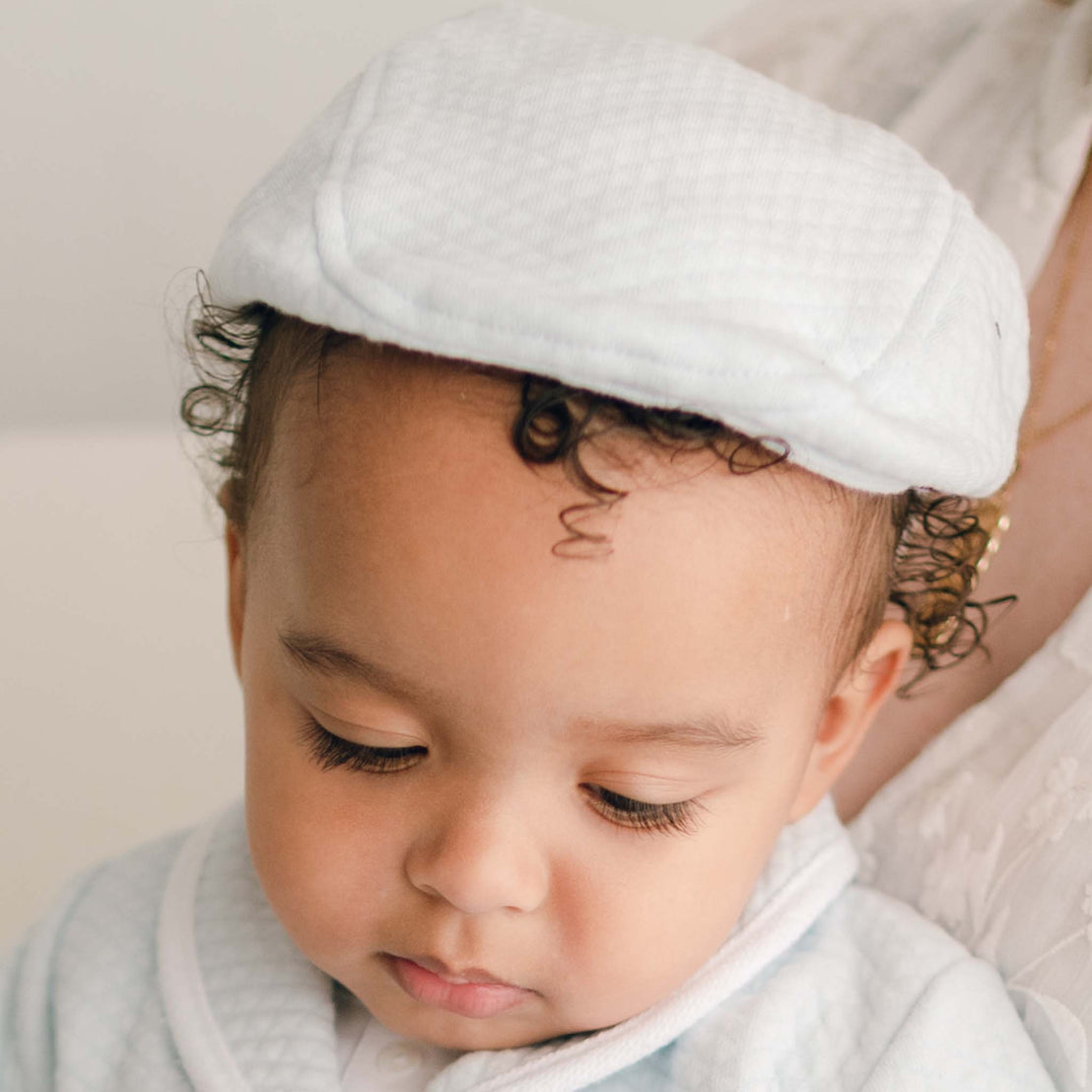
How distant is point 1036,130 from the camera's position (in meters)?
1.04

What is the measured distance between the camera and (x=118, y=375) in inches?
74.1

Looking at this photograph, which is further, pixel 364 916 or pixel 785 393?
pixel 364 916

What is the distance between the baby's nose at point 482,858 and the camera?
0.65 meters

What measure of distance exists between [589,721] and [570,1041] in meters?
0.28

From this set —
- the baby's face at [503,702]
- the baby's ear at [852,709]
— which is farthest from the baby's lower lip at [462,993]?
the baby's ear at [852,709]

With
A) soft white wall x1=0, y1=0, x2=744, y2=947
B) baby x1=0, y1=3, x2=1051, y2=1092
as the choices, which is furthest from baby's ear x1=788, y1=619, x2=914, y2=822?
soft white wall x1=0, y1=0, x2=744, y2=947

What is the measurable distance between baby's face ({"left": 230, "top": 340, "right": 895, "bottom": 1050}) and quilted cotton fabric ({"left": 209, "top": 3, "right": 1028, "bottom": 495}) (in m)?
0.06

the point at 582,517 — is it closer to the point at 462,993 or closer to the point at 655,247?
the point at 655,247

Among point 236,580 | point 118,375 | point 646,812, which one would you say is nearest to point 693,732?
point 646,812

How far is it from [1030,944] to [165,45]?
1.53 m

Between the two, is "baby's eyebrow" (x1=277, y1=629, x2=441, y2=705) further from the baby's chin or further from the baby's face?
the baby's chin

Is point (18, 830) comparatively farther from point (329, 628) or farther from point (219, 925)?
point (329, 628)

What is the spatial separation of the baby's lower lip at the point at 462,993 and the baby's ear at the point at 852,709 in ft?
0.75

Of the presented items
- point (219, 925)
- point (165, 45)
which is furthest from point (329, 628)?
point (165, 45)
